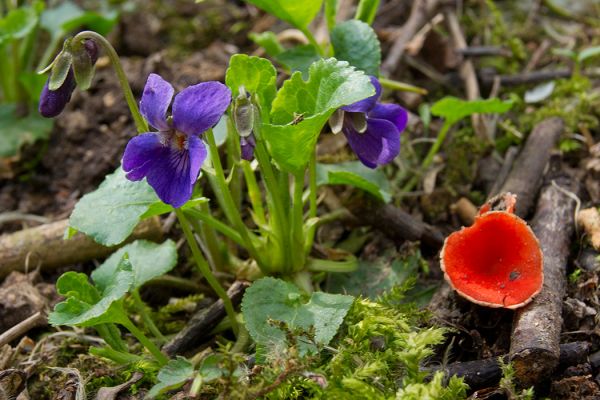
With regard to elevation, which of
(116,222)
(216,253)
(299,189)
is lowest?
(216,253)

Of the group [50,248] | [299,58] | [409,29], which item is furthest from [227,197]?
[409,29]

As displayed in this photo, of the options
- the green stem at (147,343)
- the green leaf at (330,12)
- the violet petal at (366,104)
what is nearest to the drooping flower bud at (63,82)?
the green stem at (147,343)

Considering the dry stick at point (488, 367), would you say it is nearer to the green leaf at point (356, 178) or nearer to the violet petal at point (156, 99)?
the green leaf at point (356, 178)

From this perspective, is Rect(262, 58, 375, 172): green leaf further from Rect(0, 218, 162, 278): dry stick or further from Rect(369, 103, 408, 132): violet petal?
Rect(0, 218, 162, 278): dry stick

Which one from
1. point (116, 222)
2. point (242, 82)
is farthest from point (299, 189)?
point (116, 222)

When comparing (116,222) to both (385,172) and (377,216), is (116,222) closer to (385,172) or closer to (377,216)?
(377,216)

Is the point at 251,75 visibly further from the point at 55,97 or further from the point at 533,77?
the point at 533,77
